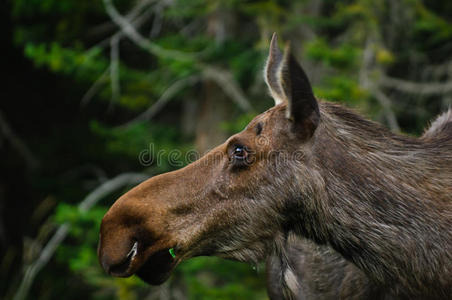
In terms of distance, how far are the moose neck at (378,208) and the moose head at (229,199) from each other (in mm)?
119

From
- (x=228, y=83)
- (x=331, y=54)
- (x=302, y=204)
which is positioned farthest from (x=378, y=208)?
(x=228, y=83)

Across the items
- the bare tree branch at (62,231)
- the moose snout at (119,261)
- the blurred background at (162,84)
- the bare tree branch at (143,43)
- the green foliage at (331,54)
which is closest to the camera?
the moose snout at (119,261)

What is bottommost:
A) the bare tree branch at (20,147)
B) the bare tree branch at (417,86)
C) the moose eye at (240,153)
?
the bare tree branch at (20,147)

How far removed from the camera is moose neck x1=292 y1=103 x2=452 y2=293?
2.87m

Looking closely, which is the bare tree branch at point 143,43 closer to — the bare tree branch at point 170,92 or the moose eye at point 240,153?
the bare tree branch at point 170,92

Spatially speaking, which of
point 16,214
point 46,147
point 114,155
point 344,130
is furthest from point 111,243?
point 16,214

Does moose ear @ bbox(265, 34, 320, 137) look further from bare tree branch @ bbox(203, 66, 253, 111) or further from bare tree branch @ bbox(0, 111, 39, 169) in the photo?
bare tree branch @ bbox(0, 111, 39, 169)

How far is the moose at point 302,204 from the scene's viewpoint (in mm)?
2844

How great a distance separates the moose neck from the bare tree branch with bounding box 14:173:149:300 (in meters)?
4.91

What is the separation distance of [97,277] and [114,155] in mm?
2391

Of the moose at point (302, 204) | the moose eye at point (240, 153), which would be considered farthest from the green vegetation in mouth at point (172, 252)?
the moose eye at point (240, 153)

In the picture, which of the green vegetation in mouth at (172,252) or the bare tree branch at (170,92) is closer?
the green vegetation in mouth at (172,252)

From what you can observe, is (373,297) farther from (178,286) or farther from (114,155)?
(114,155)

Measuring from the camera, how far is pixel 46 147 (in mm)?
10148
